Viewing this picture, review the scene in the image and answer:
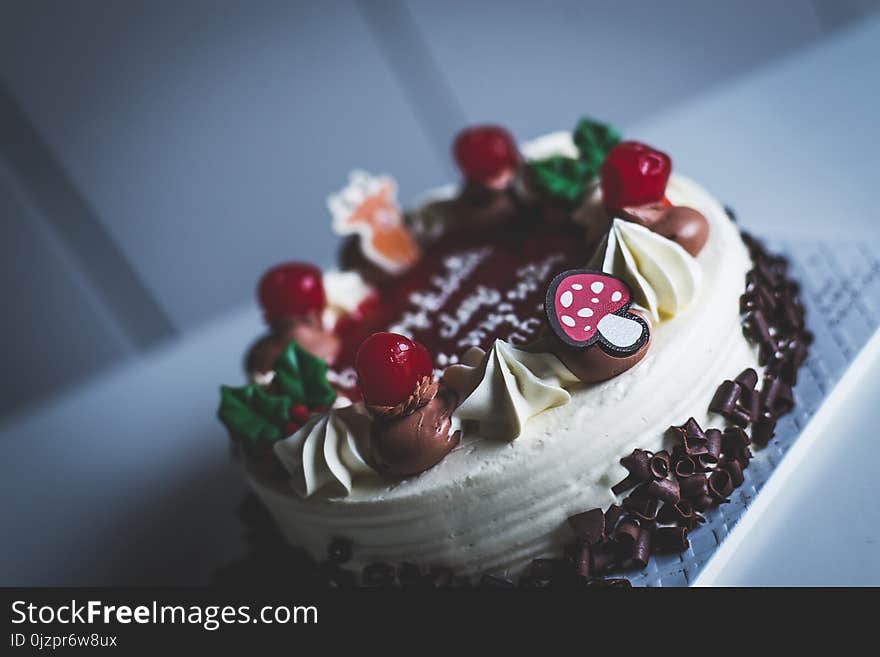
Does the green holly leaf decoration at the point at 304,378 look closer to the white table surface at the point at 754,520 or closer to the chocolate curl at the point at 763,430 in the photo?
the white table surface at the point at 754,520

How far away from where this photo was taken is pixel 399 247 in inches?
99.1

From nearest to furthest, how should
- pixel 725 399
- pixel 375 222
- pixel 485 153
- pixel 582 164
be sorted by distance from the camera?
pixel 725 399, pixel 582 164, pixel 485 153, pixel 375 222

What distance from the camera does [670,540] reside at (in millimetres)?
1675

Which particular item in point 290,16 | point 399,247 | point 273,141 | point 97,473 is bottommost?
point 97,473

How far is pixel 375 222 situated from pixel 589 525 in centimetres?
121

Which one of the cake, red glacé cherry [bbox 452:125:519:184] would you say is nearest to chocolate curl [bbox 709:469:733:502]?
the cake

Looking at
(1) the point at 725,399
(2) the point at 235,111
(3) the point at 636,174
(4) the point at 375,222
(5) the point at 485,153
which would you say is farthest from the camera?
(2) the point at 235,111

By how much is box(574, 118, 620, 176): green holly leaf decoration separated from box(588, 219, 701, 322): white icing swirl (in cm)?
47

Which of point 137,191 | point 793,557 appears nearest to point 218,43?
point 137,191

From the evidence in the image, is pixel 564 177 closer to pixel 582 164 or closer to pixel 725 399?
pixel 582 164

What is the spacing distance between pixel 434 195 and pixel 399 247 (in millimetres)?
241

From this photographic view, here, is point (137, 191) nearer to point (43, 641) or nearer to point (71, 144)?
point (71, 144)

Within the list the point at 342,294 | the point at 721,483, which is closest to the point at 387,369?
the point at 721,483

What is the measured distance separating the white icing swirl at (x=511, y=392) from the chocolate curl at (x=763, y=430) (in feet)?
1.43
